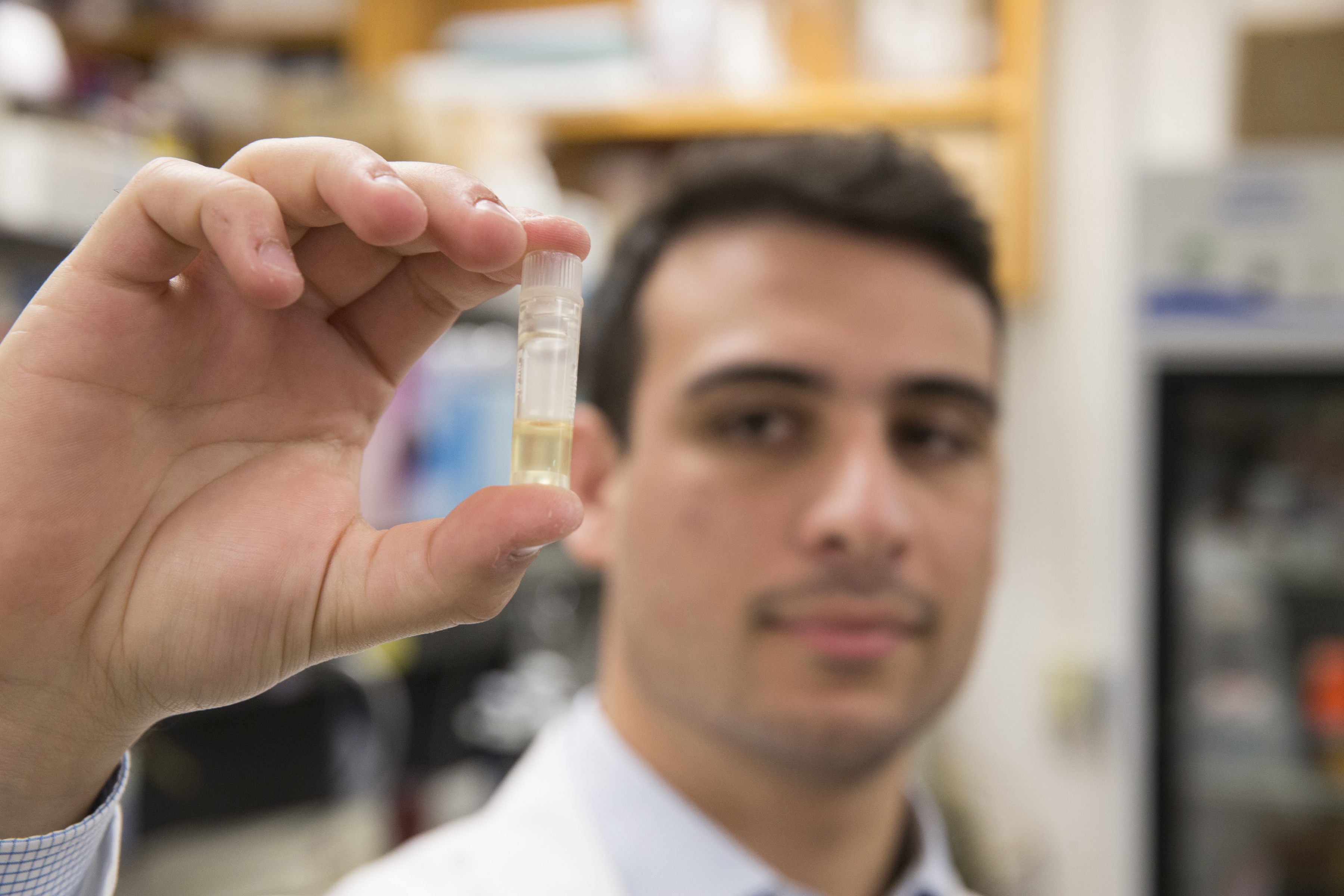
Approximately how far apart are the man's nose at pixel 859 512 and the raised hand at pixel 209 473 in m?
0.57

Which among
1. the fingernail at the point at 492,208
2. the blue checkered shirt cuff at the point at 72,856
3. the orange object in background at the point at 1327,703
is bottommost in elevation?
the orange object in background at the point at 1327,703

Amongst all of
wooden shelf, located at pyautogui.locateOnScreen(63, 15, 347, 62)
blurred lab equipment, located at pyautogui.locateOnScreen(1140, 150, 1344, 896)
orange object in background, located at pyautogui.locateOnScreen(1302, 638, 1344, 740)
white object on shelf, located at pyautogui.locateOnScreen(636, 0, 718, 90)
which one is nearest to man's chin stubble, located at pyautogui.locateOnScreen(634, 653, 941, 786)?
blurred lab equipment, located at pyautogui.locateOnScreen(1140, 150, 1344, 896)

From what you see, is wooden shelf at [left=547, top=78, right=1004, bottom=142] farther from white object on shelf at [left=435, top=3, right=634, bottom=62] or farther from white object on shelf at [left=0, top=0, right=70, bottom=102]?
white object on shelf at [left=0, top=0, right=70, bottom=102]

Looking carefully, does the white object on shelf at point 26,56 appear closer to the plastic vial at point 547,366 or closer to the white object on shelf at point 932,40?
the plastic vial at point 547,366

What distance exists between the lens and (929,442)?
1.21 meters

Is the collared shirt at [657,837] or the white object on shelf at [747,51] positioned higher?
the white object on shelf at [747,51]

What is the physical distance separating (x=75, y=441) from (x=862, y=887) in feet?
3.28

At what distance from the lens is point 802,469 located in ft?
3.63

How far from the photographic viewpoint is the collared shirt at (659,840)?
1079 millimetres

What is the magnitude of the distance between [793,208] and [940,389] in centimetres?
28

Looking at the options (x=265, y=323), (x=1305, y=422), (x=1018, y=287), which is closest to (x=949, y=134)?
(x=1018, y=287)

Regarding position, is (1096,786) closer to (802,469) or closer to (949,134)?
(949,134)

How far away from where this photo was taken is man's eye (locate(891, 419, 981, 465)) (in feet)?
3.91

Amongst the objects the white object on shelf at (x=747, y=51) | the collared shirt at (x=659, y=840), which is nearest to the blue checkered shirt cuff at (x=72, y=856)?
the collared shirt at (x=659, y=840)
